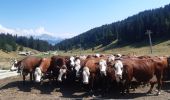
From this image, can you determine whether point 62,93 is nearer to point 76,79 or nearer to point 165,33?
point 76,79

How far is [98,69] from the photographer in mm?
24672

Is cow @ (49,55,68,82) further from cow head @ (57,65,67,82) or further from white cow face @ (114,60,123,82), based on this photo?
white cow face @ (114,60,123,82)

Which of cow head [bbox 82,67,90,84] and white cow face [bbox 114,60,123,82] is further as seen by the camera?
cow head [bbox 82,67,90,84]

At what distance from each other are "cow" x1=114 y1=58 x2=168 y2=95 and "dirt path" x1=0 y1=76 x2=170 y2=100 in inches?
31.4

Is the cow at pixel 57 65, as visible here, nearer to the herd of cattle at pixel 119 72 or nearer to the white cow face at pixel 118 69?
the herd of cattle at pixel 119 72

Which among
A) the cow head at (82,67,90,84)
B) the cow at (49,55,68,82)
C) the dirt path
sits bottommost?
the dirt path

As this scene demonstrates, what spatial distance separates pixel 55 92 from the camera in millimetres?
25234

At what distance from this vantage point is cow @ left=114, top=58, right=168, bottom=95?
23234 mm

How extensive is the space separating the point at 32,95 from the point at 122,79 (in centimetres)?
584

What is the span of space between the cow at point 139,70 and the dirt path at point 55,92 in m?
0.80

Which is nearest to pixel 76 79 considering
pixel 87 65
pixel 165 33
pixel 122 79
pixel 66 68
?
pixel 66 68

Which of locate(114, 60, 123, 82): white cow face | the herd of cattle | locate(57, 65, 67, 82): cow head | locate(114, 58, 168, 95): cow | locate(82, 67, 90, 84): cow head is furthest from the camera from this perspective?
locate(57, 65, 67, 82): cow head

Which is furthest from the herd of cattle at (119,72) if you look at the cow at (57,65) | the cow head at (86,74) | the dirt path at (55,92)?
the dirt path at (55,92)

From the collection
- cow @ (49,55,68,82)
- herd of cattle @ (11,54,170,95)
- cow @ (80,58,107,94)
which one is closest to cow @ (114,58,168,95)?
herd of cattle @ (11,54,170,95)
